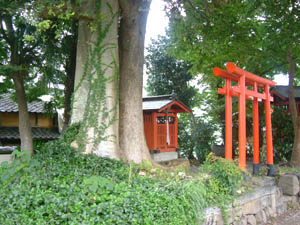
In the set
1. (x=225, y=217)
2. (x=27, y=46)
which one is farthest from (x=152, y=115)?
(x=225, y=217)

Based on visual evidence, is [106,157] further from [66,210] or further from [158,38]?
[158,38]

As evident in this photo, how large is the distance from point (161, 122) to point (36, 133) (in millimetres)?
8681

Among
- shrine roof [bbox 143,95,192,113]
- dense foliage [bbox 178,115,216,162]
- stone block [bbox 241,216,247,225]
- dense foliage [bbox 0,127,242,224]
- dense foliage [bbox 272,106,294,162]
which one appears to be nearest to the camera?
dense foliage [bbox 0,127,242,224]

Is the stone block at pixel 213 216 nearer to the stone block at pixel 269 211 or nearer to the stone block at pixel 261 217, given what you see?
the stone block at pixel 261 217

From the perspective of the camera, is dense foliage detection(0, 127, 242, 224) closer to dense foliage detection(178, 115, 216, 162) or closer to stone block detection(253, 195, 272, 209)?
stone block detection(253, 195, 272, 209)

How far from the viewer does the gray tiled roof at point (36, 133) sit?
54.9 feet

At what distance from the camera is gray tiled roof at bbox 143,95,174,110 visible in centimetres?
1288

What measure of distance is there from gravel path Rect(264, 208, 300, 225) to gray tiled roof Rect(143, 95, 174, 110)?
21.9ft

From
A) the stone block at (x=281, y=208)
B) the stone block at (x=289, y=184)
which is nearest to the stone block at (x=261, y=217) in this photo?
the stone block at (x=281, y=208)

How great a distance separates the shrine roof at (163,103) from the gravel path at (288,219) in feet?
21.8

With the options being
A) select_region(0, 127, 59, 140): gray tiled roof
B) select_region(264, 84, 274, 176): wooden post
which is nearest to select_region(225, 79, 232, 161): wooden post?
select_region(264, 84, 274, 176): wooden post

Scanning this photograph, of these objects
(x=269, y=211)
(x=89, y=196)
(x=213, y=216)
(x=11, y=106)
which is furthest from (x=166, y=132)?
(x=11, y=106)

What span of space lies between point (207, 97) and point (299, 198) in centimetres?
1061

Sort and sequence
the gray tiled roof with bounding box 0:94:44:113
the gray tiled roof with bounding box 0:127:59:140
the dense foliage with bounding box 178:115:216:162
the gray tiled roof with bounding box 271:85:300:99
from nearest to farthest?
1. the gray tiled roof with bounding box 271:85:300:99
2. the dense foliage with bounding box 178:115:216:162
3. the gray tiled roof with bounding box 0:127:59:140
4. the gray tiled roof with bounding box 0:94:44:113
